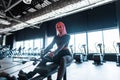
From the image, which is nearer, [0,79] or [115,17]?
[0,79]

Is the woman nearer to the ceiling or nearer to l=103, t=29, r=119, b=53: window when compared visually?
the ceiling

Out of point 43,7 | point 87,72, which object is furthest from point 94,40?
point 87,72

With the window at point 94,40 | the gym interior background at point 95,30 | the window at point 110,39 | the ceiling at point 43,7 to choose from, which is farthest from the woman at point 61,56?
the window at point 94,40

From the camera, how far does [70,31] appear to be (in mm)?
9289

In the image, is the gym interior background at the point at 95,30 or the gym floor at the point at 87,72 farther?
the gym interior background at the point at 95,30

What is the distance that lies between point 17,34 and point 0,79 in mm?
14433

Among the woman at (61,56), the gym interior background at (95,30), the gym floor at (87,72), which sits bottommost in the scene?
the gym floor at (87,72)

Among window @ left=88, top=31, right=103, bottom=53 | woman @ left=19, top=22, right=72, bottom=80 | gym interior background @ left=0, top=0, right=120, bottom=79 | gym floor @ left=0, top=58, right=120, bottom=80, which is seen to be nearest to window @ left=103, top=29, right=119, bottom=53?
gym interior background @ left=0, top=0, right=120, bottom=79

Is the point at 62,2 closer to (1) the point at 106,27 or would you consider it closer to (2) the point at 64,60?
(1) the point at 106,27

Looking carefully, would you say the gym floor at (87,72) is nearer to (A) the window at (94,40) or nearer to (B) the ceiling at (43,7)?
(B) the ceiling at (43,7)

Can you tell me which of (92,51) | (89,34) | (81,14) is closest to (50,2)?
(81,14)

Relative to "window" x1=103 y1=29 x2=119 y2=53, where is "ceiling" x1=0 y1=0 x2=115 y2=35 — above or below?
above

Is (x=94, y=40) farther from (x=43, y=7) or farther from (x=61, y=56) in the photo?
(x=61, y=56)

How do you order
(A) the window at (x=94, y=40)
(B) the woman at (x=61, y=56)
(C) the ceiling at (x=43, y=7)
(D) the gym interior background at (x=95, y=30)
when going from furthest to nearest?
1. (A) the window at (x=94, y=40)
2. (D) the gym interior background at (x=95, y=30)
3. (C) the ceiling at (x=43, y=7)
4. (B) the woman at (x=61, y=56)
